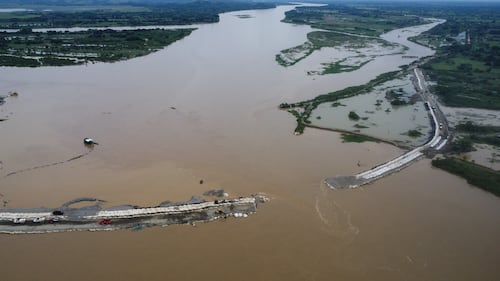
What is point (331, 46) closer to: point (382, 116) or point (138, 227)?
point (382, 116)

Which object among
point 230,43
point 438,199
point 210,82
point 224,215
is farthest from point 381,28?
point 224,215

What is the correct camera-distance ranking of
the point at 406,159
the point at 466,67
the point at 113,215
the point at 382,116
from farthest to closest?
the point at 466,67 → the point at 382,116 → the point at 406,159 → the point at 113,215

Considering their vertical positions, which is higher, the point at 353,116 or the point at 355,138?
the point at 353,116

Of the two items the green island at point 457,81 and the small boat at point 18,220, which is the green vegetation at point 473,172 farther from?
the small boat at point 18,220

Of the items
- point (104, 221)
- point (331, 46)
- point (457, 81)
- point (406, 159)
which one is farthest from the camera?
point (331, 46)

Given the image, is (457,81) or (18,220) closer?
(18,220)

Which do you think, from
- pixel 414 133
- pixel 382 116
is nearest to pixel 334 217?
pixel 414 133

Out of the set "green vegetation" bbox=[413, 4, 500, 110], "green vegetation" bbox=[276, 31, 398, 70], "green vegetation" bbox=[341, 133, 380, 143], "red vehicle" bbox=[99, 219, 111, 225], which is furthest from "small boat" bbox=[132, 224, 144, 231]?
"green vegetation" bbox=[276, 31, 398, 70]
